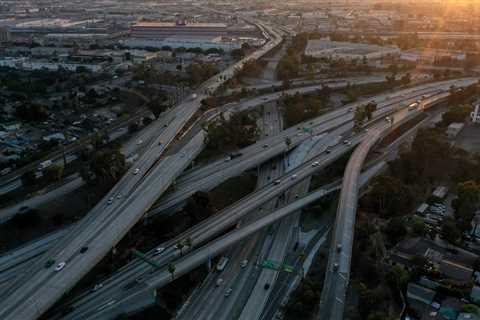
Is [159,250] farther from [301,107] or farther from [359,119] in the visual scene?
[301,107]

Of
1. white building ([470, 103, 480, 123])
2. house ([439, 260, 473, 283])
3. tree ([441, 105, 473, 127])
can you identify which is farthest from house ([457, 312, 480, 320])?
white building ([470, 103, 480, 123])

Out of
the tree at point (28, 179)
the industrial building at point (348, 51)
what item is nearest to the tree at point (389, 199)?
the tree at point (28, 179)

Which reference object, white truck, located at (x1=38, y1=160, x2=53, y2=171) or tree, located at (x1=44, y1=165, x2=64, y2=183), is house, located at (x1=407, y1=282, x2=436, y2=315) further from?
white truck, located at (x1=38, y1=160, x2=53, y2=171)

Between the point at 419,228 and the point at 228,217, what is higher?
the point at 419,228

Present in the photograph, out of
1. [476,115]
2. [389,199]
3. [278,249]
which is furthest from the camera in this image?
[476,115]

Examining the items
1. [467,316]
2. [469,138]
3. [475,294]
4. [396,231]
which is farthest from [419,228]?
[469,138]

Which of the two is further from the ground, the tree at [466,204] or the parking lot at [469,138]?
the parking lot at [469,138]

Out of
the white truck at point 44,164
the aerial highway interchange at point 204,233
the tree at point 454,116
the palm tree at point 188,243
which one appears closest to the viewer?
the aerial highway interchange at point 204,233

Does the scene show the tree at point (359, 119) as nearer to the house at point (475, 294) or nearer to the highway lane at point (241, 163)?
the highway lane at point (241, 163)

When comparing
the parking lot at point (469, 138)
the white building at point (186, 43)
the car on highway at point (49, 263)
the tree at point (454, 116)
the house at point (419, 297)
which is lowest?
the house at point (419, 297)
